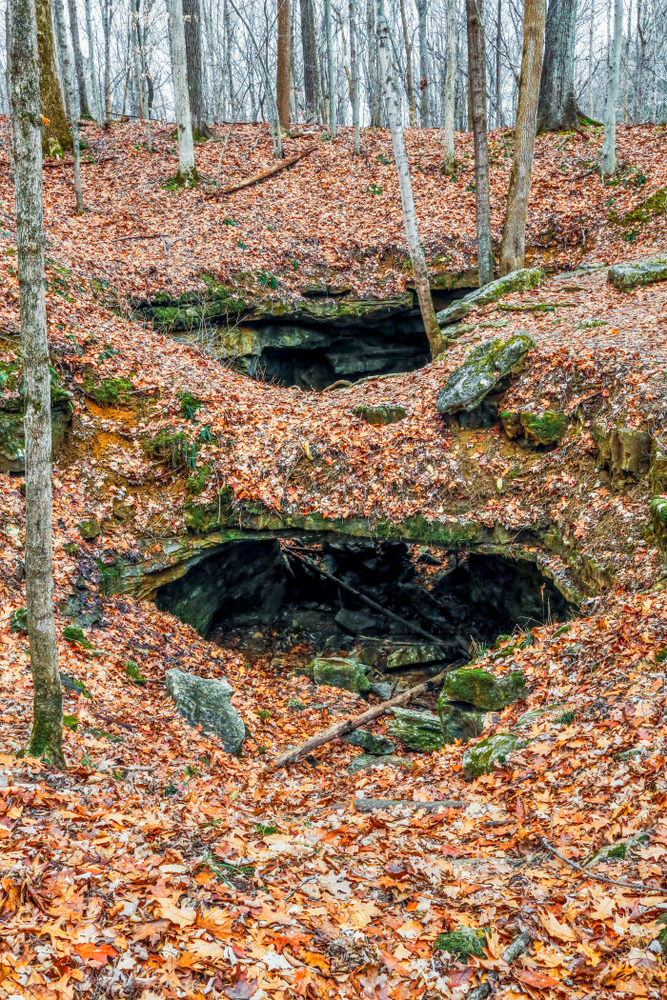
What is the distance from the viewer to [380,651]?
38.0 feet

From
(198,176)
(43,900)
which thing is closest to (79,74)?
(198,176)

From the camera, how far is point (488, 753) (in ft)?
20.4

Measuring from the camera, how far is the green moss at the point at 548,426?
383 inches

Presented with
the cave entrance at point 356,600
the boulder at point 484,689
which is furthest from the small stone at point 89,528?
the boulder at point 484,689

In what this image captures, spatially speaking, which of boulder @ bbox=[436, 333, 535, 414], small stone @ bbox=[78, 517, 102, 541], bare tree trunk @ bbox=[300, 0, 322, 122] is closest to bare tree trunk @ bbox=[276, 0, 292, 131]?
bare tree trunk @ bbox=[300, 0, 322, 122]

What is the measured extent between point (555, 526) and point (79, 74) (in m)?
24.6

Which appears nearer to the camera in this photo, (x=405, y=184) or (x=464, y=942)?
(x=464, y=942)

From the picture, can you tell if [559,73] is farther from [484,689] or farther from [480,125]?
[484,689]

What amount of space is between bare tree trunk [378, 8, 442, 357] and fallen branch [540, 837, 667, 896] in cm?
973

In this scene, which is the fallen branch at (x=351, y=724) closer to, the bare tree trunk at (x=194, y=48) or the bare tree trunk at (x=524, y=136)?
the bare tree trunk at (x=524, y=136)

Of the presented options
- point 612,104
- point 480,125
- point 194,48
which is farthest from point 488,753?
point 194,48

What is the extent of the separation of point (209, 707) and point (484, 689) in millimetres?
3323

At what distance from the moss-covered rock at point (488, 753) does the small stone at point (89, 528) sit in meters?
6.23

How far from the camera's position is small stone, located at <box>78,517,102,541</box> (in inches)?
375
